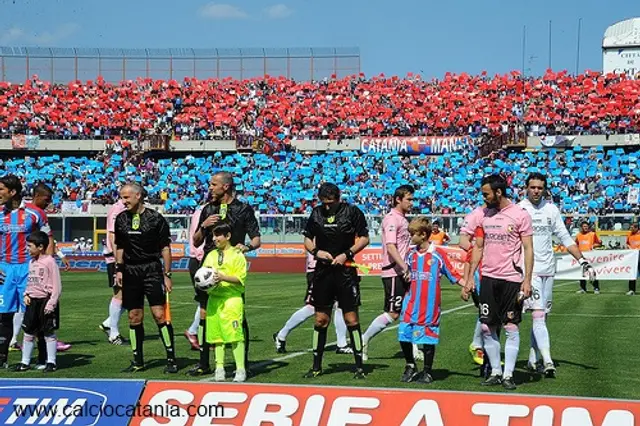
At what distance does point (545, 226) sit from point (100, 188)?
140 ft

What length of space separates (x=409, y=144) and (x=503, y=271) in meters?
47.4

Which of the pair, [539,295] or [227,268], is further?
[539,295]

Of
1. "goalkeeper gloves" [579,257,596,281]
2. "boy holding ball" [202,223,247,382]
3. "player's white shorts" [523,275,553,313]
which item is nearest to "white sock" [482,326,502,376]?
"player's white shorts" [523,275,553,313]

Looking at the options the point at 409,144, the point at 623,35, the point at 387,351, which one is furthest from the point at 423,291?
the point at 623,35

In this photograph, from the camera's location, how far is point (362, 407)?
24.5ft

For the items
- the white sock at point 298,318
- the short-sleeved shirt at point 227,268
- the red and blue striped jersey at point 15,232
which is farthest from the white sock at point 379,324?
the red and blue striped jersey at point 15,232

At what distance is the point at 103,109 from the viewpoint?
2389 inches

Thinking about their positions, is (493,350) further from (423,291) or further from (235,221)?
(235,221)

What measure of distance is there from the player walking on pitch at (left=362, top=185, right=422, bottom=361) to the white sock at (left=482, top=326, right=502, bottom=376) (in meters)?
1.67

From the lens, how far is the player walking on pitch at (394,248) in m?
11.4

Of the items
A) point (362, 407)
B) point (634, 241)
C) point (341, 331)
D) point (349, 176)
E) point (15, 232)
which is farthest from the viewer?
point (349, 176)

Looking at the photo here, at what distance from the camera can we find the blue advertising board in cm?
758

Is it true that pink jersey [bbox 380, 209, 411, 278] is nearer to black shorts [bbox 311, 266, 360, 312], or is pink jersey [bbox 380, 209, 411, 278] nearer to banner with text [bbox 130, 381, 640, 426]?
black shorts [bbox 311, 266, 360, 312]

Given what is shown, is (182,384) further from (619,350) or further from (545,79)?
(545,79)
